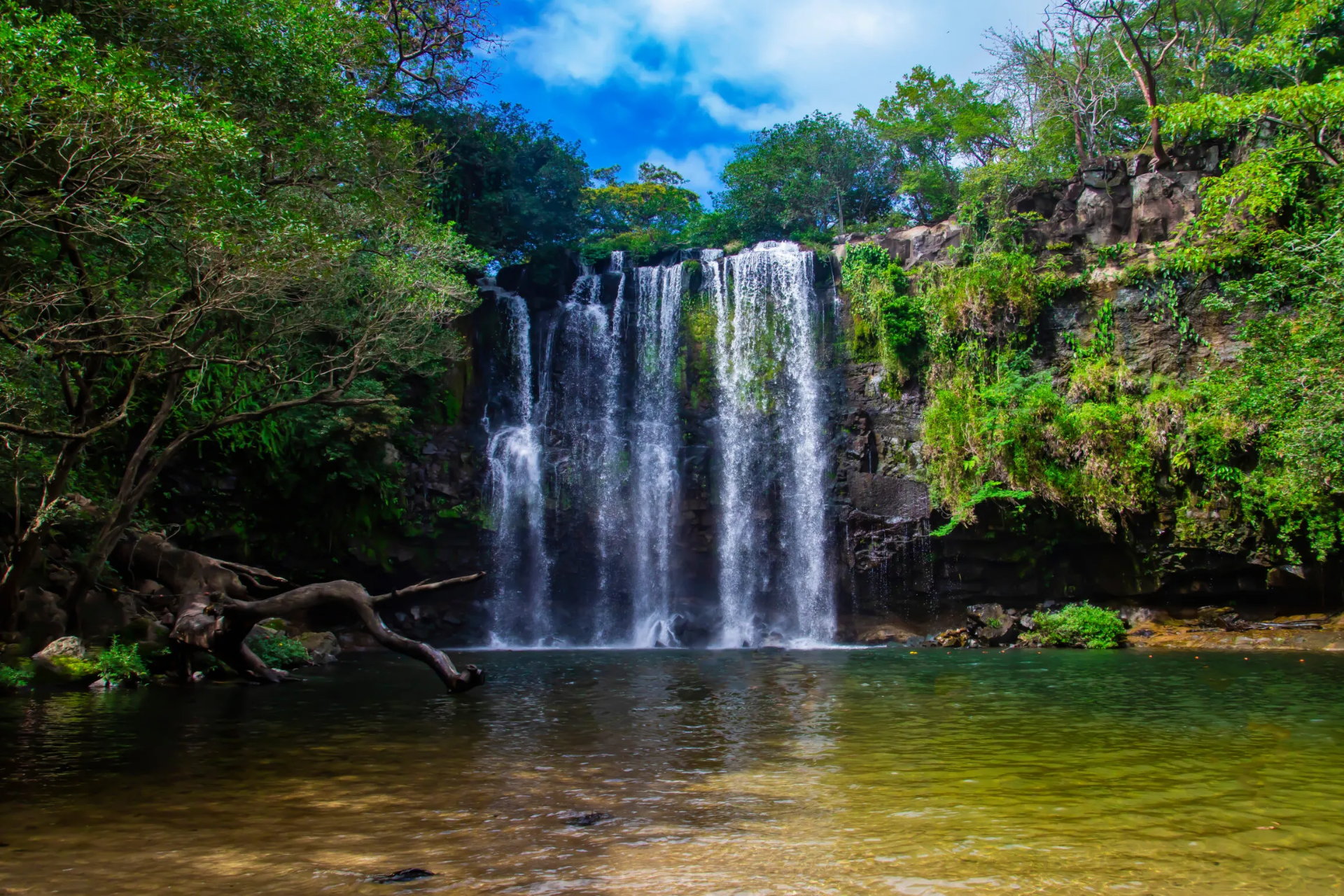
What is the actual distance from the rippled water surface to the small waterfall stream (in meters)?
11.0

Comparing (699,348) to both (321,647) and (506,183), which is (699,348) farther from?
(321,647)

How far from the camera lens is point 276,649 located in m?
12.7

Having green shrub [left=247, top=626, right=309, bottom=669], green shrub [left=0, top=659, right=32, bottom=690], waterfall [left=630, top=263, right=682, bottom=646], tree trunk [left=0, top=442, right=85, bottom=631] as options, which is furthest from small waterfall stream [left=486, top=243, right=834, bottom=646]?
tree trunk [left=0, top=442, right=85, bottom=631]

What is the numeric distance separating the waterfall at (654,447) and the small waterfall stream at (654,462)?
0.04 meters

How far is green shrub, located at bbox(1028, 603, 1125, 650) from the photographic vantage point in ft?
53.3

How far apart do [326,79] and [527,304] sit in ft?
45.7

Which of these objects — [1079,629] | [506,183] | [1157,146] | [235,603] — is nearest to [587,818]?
[235,603]

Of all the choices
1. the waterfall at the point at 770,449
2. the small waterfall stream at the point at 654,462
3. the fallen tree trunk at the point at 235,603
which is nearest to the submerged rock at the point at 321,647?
the fallen tree trunk at the point at 235,603

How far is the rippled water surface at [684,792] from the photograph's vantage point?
10.9 ft

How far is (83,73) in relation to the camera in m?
6.19

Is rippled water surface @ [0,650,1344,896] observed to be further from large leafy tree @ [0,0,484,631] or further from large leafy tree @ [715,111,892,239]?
large leafy tree @ [715,111,892,239]

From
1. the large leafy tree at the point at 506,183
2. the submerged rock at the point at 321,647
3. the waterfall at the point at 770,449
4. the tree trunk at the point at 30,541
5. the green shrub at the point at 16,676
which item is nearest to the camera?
the tree trunk at the point at 30,541

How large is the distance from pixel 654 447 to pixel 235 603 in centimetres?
1276

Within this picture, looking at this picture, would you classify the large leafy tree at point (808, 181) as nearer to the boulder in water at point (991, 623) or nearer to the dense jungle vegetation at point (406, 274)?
the dense jungle vegetation at point (406, 274)
